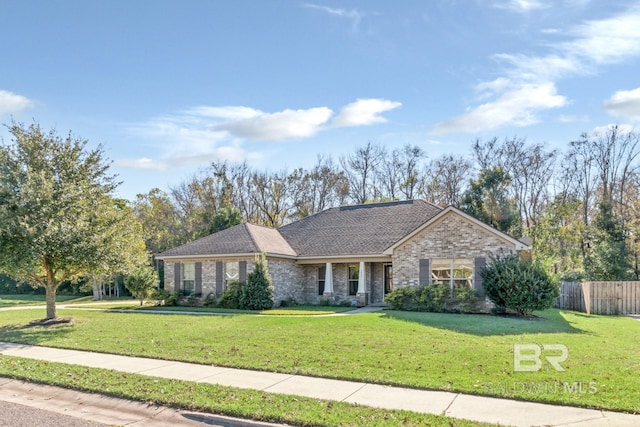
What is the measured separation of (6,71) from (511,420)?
1661 centimetres

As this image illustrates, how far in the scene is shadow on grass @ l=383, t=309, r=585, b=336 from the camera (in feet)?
44.1

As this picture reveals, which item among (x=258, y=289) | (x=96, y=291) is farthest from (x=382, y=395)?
(x=96, y=291)

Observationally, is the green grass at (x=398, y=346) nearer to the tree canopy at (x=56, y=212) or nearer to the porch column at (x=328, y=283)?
the tree canopy at (x=56, y=212)

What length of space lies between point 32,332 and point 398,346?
441 inches

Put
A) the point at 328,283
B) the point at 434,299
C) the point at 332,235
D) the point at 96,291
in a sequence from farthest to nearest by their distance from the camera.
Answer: the point at 96,291 < the point at 332,235 < the point at 328,283 < the point at 434,299

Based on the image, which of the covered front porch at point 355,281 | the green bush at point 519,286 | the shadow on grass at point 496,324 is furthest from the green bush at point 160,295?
the green bush at point 519,286

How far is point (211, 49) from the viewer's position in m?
15.2

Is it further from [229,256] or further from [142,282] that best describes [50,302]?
[229,256]

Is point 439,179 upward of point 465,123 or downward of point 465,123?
downward

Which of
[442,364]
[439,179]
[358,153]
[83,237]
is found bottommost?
[442,364]

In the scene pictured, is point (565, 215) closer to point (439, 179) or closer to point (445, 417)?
point (439, 179)

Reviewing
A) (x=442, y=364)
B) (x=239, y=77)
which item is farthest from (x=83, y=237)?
(x=442, y=364)

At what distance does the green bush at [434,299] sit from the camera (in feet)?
63.1

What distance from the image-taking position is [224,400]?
7.01 metres
